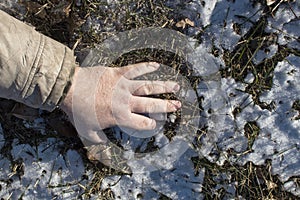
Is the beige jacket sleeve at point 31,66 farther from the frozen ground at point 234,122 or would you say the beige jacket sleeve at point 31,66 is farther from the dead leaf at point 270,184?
the dead leaf at point 270,184

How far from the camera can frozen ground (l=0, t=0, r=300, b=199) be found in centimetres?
230

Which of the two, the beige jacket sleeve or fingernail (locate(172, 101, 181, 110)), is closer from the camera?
the beige jacket sleeve

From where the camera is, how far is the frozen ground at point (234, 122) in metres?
2.30

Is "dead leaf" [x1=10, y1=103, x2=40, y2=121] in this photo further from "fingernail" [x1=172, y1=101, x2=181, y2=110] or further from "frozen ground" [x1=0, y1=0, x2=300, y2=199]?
"fingernail" [x1=172, y1=101, x2=181, y2=110]

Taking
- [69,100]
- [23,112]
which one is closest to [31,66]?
[69,100]

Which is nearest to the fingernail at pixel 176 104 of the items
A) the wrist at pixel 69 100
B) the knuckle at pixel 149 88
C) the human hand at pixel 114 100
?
the human hand at pixel 114 100

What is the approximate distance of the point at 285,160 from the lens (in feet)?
7.67

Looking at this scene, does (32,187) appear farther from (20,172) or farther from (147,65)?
(147,65)

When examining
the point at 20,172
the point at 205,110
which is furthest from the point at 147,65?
the point at 20,172

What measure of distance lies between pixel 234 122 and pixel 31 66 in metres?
1.03

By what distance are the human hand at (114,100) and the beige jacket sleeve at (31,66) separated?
113 millimetres

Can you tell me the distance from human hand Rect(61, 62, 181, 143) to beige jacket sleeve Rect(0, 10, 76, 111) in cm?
11

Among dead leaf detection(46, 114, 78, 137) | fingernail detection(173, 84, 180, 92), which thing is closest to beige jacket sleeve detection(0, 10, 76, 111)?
dead leaf detection(46, 114, 78, 137)

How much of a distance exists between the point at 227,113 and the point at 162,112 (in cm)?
33
